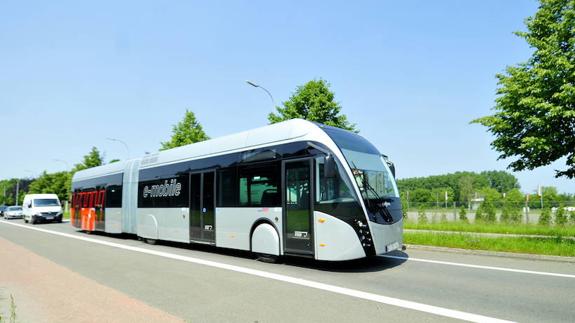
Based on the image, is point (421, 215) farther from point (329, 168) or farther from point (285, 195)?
point (329, 168)

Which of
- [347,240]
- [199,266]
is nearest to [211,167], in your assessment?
[199,266]

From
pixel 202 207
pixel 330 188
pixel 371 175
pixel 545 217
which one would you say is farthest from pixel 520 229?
pixel 202 207

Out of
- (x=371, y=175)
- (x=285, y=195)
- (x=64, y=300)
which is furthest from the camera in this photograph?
(x=285, y=195)

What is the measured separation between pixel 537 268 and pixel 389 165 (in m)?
3.81

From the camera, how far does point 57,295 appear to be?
257 inches

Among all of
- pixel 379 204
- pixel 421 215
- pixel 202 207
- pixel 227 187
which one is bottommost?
pixel 421 215

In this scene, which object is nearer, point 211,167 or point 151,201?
point 211,167

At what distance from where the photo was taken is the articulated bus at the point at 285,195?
8.02 metres

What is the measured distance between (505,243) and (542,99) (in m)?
4.08

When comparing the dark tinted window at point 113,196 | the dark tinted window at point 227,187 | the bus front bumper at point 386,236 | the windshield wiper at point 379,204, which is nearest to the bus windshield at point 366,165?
the windshield wiper at point 379,204

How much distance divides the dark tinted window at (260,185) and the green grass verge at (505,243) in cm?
582

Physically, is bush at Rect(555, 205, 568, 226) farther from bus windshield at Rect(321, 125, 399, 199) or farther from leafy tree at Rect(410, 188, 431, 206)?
bus windshield at Rect(321, 125, 399, 199)

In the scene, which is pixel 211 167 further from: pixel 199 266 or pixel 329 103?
pixel 329 103

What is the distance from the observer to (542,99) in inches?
435
